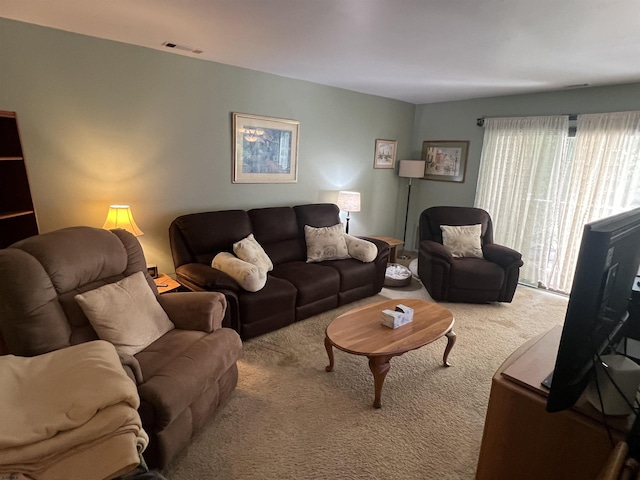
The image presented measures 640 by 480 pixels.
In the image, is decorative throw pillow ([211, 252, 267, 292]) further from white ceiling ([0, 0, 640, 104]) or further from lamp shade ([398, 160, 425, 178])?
A: lamp shade ([398, 160, 425, 178])

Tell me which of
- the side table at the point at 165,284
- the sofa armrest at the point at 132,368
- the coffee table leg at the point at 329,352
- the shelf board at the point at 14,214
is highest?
the shelf board at the point at 14,214

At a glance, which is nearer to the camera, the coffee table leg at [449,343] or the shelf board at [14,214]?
the shelf board at [14,214]

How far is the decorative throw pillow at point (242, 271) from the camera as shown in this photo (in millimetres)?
2849

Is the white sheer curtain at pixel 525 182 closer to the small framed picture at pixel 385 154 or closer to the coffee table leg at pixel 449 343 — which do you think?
the small framed picture at pixel 385 154

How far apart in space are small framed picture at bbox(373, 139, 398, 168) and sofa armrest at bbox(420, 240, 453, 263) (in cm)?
154

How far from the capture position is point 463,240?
4.17 m

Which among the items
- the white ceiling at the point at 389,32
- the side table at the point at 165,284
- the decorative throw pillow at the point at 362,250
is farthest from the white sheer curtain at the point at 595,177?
the side table at the point at 165,284

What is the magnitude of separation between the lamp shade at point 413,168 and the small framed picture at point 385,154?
226 mm

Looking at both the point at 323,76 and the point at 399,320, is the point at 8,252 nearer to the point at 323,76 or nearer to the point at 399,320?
the point at 399,320

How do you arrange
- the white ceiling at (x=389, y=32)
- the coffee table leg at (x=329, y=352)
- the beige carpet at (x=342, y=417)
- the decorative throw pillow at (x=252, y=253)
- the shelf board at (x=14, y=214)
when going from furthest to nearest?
the decorative throw pillow at (x=252, y=253)
the coffee table leg at (x=329, y=352)
the shelf board at (x=14, y=214)
the white ceiling at (x=389, y=32)
the beige carpet at (x=342, y=417)

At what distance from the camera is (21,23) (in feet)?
7.91

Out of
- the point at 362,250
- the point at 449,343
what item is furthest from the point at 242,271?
the point at 449,343

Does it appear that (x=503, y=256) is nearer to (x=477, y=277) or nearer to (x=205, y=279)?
(x=477, y=277)

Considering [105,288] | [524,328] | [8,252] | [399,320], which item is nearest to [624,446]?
[399,320]
